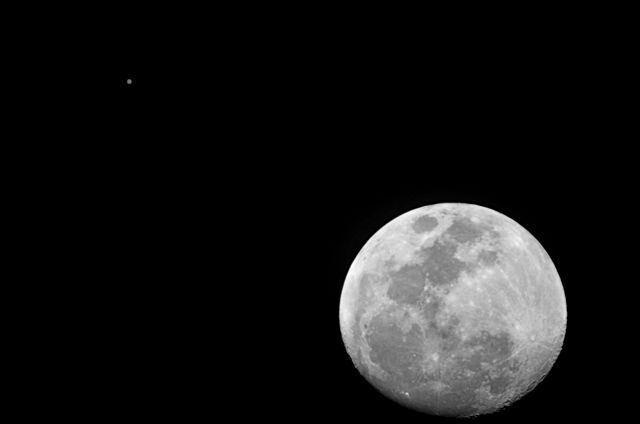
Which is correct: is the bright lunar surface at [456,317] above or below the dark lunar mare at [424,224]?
below

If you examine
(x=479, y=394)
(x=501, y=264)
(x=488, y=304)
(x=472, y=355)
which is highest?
(x=501, y=264)

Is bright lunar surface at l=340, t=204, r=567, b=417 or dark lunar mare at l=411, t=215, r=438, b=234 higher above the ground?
dark lunar mare at l=411, t=215, r=438, b=234

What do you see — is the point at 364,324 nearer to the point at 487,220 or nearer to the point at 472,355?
the point at 472,355

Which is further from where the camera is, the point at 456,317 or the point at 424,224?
the point at 424,224

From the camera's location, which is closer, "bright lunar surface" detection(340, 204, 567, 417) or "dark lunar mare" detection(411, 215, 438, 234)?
"bright lunar surface" detection(340, 204, 567, 417)

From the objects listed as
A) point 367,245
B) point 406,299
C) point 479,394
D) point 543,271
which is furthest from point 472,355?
point 367,245

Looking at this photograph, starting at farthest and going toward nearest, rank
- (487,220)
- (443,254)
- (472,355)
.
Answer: (487,220) → (443,254) → (472,355)

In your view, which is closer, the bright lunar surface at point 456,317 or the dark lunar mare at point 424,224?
the bright lunar surface at point 456,317

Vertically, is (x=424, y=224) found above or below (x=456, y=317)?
above
